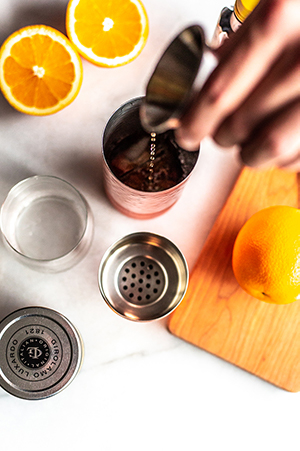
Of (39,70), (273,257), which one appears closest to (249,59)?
(273,257)

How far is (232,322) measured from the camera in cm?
69

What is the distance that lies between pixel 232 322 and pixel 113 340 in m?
0.21

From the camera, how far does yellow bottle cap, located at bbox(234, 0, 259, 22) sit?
615 millimetres

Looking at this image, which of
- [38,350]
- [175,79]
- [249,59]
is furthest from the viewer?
[38,350]

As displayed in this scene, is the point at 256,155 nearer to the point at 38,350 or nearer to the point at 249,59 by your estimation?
the point at 249,59

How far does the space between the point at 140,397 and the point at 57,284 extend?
24 centimetres

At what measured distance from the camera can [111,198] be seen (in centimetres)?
69

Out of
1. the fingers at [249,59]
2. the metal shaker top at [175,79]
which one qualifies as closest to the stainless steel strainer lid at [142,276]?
the metal shaker top at [175,79]

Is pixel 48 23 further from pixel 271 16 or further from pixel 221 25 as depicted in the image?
pixel 271 16

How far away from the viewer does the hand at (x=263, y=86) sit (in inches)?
13.2

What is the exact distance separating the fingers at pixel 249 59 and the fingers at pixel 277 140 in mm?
35

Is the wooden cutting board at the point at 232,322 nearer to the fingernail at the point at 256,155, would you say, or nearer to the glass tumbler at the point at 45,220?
the glass tumbler at the point at 45,220

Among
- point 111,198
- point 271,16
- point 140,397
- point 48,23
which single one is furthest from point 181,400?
point 48,23

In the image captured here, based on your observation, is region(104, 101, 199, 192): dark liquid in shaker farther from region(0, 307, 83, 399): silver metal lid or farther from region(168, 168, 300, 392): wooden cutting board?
region(0, 307, 83, 399): silver metal lid
